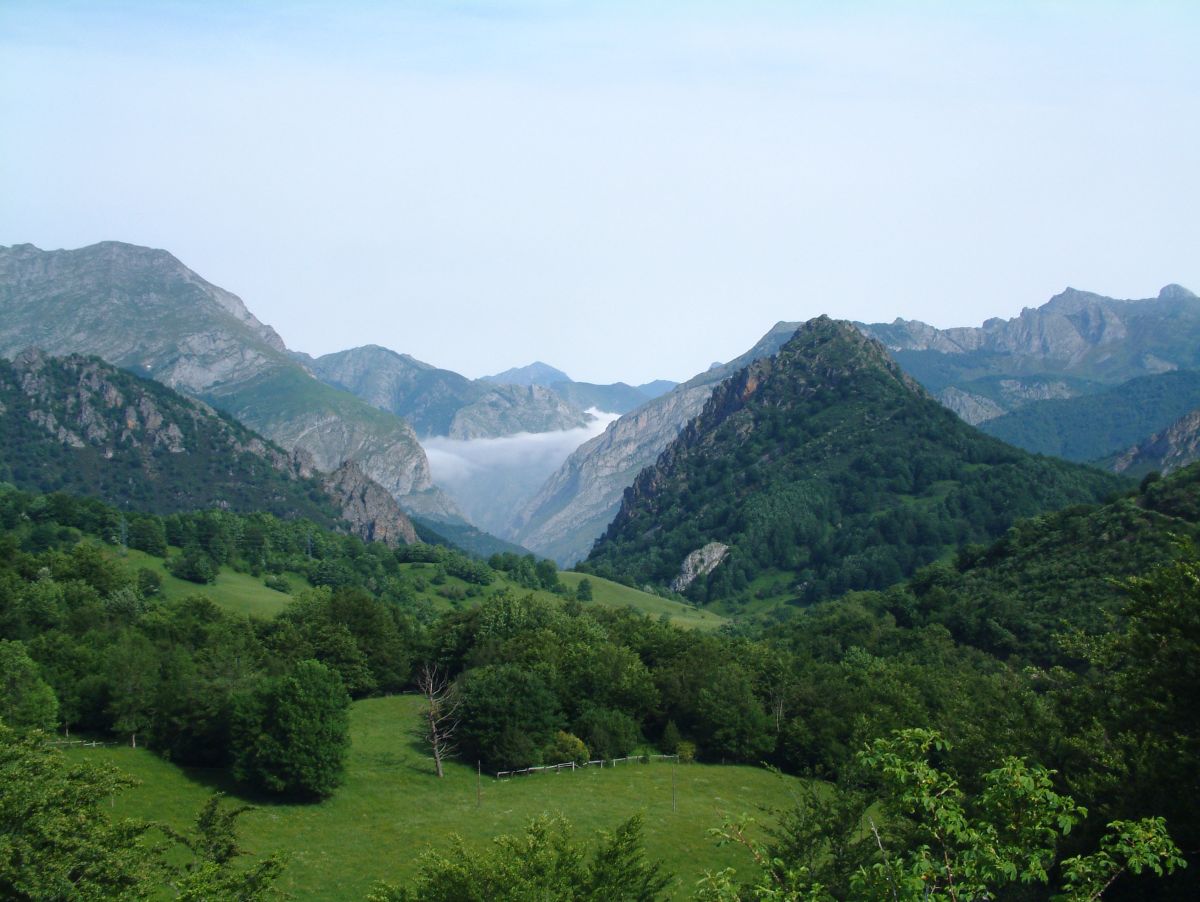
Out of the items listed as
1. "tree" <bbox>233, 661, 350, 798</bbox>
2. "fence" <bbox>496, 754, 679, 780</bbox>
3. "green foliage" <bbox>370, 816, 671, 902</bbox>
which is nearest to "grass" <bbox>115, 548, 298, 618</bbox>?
"tree" <bbox>233, 661, 350, 798</bbox>

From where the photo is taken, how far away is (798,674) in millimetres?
90062

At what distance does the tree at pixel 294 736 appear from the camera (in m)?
62.6

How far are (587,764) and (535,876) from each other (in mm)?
46250

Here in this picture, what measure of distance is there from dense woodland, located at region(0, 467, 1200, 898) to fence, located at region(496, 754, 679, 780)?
72 cm

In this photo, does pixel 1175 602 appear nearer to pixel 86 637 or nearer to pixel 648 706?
pixel 648 706

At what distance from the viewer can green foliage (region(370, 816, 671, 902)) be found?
31016 millimetres

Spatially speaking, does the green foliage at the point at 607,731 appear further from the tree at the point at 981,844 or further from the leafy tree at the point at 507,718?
the tree at the point at 981,844

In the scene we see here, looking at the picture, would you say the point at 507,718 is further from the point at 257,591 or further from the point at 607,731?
the point at 257,591

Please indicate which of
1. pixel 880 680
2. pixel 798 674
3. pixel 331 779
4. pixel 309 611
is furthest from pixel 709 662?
pixel 309 611

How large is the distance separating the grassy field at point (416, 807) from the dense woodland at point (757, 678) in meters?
2.95

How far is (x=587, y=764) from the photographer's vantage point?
3002 inches

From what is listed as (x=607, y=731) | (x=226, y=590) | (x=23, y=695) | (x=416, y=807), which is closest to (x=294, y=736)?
(x=416, y=807)

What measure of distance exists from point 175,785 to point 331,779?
11.1 meters

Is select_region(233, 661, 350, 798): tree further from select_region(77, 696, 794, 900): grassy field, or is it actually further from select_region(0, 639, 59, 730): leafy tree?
select_region(0, 639, 59, 730): leafy tree
